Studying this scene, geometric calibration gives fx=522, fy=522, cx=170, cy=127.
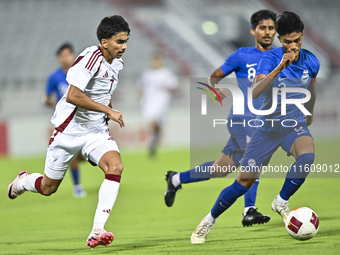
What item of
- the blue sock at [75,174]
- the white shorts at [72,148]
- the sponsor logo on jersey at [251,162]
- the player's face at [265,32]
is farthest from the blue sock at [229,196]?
the blue sock at [75,174]

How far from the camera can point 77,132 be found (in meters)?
4.89

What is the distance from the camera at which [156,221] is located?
620 cm

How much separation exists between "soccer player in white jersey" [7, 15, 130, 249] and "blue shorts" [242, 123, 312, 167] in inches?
48.0

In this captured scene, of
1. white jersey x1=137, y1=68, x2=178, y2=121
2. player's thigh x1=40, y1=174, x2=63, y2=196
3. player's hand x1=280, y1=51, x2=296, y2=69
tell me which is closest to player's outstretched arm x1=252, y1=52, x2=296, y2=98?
player's hand x1=280, y1=51, x2=296, y2=69

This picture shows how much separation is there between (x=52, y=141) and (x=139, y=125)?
10528mm

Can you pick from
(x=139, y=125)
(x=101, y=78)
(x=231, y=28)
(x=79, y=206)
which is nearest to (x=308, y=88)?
(x=101, y=78)

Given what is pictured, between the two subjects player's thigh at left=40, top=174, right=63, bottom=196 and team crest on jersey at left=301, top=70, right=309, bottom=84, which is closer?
team crest on jersey at left=301, top=70, right=309, bottom=84

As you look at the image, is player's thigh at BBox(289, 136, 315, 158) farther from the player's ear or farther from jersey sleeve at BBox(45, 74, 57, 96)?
jersey sleeve at BBox(45, 74, 57, 96)

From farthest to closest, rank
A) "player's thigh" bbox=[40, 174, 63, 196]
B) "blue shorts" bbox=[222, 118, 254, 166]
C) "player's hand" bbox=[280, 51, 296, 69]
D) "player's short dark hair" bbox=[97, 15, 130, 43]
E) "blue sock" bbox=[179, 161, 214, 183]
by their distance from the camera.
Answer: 1. "blue sock" bbox=[179, 161, 214, 183]
2. "blue shorts" bbox=[222, 118, 254, 166]
3. "player's thigh" bbox=[40, 174, 63, 196]
4. "player's short dark hair" bbox=[97, 15, 130, 43]
5. "player's hand" bbox=[280, 51, 296, 69]

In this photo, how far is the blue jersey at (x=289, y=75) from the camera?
4660mm

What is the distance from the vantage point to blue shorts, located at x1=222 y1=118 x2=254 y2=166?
5.72m

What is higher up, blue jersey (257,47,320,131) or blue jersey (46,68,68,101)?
blue jersey (257,47,320,131)

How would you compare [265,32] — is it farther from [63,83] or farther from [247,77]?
[63,83]

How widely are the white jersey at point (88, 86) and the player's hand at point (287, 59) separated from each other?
4.99 feet
